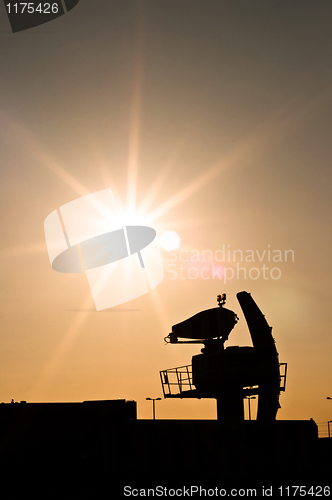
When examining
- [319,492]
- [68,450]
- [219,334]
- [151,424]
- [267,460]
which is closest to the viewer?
[319,492]

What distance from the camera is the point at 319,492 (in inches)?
803

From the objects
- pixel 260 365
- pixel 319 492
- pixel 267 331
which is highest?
pixel 267 331

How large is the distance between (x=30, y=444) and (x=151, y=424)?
755 cm

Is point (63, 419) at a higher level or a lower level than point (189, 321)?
lower

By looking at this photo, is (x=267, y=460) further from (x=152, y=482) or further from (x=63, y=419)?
(x=63, y=419)

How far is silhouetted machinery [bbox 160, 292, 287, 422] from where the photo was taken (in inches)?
801

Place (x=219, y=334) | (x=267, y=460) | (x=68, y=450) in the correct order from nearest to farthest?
(x=219, y=334), (x=267, y=460), (x=68, y=450)

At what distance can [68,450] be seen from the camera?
2573 cm

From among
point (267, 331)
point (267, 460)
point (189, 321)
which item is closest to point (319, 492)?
point (267, 460)

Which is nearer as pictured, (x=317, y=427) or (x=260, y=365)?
(x=260, y=365)

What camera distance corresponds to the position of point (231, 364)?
21125mm

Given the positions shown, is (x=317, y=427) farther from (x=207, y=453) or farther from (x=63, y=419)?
(x=63, y=419)

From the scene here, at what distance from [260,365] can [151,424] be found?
35.4 ft

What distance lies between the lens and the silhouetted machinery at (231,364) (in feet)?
66.7
